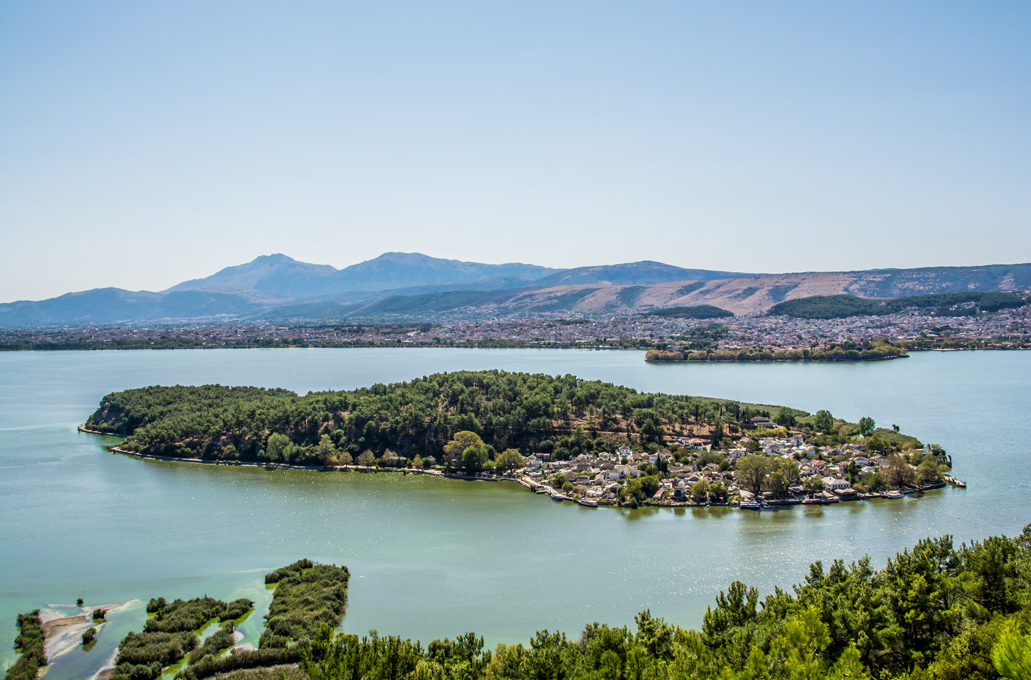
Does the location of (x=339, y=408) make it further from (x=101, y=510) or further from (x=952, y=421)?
(x=952, y=421)

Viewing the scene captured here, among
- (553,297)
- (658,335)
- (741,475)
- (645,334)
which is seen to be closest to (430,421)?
(741,475)

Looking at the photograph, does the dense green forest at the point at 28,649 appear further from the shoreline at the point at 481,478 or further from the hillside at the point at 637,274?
the hillside at the point at 637,274

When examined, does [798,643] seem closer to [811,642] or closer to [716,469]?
[811,642]

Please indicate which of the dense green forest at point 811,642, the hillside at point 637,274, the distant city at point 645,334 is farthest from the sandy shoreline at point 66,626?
the hillside at point 637,274

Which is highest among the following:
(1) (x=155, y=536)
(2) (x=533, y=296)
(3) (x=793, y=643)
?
(2) (x=533, y=296)

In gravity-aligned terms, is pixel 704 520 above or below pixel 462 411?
below

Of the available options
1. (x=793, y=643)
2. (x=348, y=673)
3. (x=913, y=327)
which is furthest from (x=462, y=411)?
(x=913, y=327)

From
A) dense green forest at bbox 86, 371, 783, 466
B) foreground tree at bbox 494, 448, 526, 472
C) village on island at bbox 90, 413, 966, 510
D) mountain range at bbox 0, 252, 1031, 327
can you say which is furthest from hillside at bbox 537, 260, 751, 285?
foreground tree at bbox 494, 448, 526, 472
